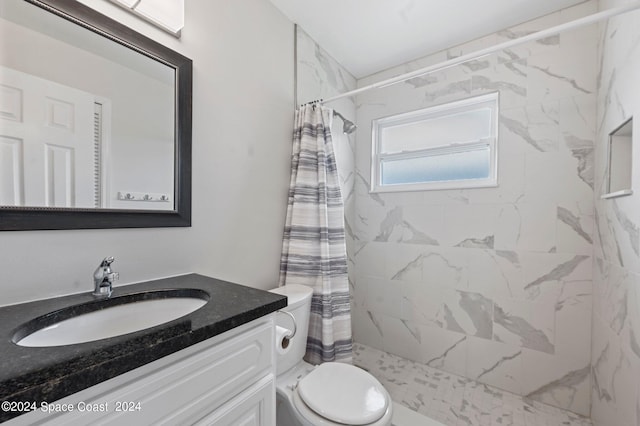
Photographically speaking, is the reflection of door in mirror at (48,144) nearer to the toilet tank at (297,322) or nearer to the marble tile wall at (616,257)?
the toilet tank at (297,322)

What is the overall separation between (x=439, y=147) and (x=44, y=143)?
7.46 feet

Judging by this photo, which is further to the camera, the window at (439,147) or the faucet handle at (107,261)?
the window at (439,147)

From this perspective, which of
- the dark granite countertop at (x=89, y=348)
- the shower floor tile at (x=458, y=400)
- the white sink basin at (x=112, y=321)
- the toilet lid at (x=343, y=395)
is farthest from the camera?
the shower floor tile at (x=458, y=400)

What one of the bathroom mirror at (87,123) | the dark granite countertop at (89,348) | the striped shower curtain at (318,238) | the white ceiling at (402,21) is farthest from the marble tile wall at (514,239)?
the bathroom mirror at (87,123)

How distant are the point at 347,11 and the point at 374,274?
197cm

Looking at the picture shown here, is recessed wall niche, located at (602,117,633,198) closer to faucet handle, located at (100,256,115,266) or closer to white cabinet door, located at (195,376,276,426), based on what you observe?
white cabinet door, located at (195,376,276,426)

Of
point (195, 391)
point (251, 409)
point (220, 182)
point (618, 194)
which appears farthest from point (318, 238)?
point (618, 194)

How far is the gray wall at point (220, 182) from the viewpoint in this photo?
2.93 feet

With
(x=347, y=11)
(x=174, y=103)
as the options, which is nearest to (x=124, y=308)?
(x=174, y=103)

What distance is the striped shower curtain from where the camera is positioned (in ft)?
5.53

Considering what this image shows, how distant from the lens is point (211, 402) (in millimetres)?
730

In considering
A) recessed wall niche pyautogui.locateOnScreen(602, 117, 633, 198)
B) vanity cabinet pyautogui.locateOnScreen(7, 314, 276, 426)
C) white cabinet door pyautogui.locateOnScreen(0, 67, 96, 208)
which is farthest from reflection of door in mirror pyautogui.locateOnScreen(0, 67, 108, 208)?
recessed wall niche pyautogui.locateOnScreen(602, 117, 633, 198)

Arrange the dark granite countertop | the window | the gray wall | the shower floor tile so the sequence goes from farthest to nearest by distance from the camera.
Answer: the window
the shower floor tile
the gray wall
the dark granite countertop

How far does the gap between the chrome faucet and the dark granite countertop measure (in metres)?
0.03
